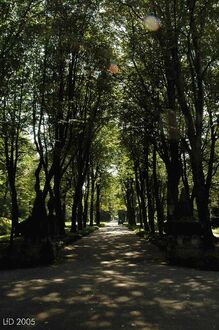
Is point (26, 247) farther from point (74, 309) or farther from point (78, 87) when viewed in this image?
point (78, 87)

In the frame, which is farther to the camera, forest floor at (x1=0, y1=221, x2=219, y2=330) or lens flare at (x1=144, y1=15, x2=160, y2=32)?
lens flare at (x1=144, y1=15, x2=160, y2=32)

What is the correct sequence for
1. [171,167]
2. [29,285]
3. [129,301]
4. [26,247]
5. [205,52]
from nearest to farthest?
[129,301] → [29,285] → [26,247] → [205,52] → [171,167]

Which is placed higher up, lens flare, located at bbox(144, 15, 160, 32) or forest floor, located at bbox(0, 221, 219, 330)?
lens flare, located at bbox(144, 15, 160, 32)

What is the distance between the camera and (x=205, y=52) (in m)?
16.9

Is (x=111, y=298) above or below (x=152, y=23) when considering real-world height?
below

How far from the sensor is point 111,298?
8625 mm

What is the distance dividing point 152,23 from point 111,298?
40.4 ft

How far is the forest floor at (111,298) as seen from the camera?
700cm

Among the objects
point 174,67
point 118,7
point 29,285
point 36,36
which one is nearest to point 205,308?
point 29,285

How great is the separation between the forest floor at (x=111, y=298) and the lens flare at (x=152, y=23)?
955 centimetres

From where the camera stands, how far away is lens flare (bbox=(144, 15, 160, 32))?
16973 millimetres

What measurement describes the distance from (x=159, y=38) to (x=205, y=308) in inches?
454

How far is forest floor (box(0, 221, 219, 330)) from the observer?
6996 mm

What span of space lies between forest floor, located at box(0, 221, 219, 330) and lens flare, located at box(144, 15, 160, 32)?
9548 mm
